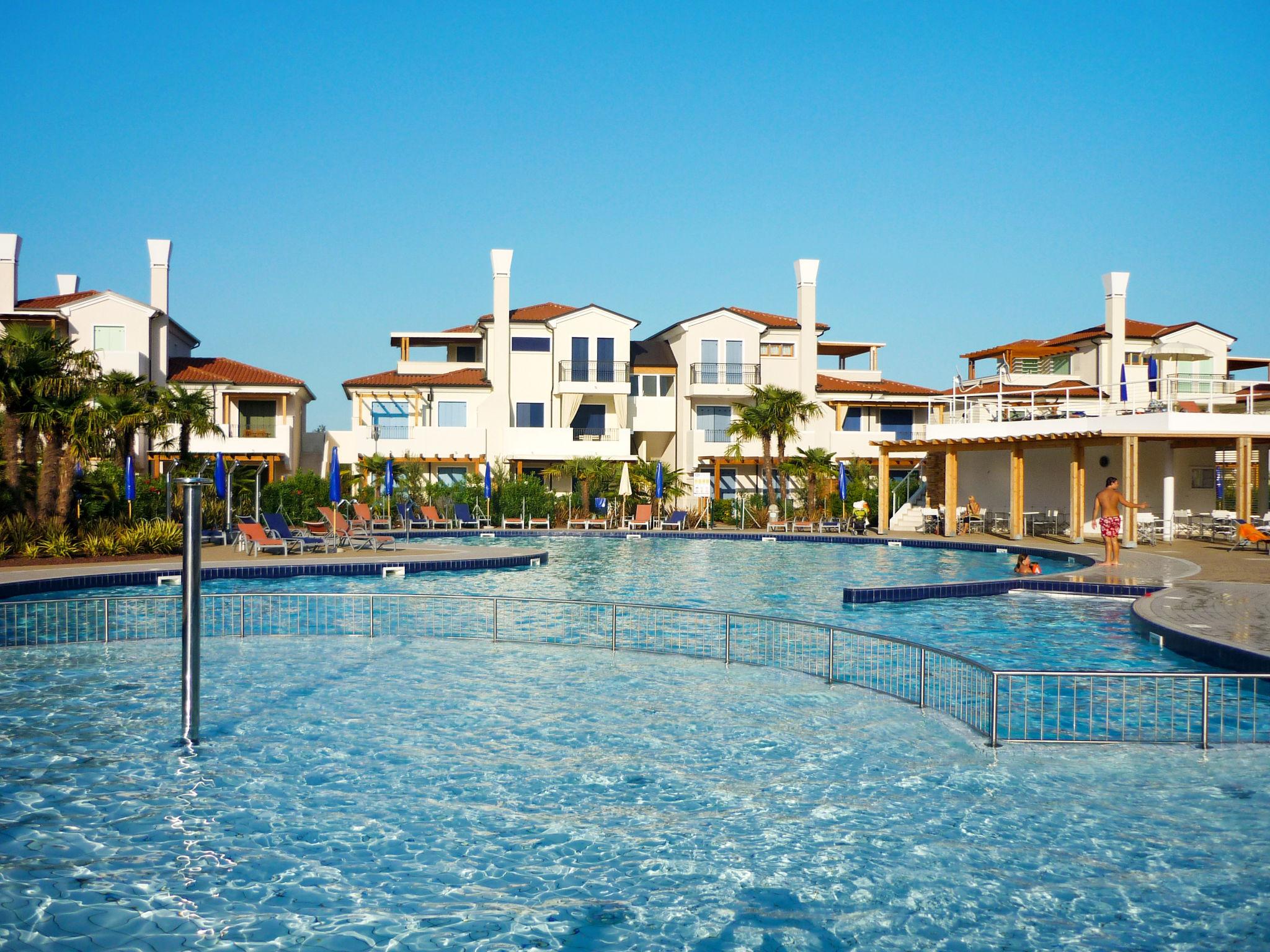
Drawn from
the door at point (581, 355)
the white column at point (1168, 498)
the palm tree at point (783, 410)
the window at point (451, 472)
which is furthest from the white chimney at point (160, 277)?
the white column at point (1168, 498)

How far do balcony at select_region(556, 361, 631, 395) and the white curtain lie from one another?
656 millimetres

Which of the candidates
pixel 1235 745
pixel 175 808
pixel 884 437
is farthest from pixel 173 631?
pixel 884 437

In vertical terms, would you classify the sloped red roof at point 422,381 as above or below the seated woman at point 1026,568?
above

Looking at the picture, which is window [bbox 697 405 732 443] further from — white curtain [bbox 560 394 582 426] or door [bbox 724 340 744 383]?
white curtain [bbox 560 394 582 426]

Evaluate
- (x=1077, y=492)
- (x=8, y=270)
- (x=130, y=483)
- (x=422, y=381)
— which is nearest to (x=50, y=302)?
(x=8, y=270)

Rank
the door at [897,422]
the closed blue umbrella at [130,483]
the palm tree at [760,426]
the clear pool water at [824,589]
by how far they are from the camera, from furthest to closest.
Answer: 1. the door at [897,422]
2. the palm tree at [760,426]
3. the closed blue umbrella at [130,483]
4. the clear pool water at [824,589]

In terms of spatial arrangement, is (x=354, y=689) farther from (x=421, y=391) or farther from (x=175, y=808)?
(x=421, y=391)

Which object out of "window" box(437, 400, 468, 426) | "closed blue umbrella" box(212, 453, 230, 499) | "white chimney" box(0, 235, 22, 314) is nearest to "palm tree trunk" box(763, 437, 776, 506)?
"window" box(437, 400, 468, 426)

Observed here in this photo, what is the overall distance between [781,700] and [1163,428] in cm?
1817

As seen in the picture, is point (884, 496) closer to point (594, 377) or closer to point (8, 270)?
point (594, 377)

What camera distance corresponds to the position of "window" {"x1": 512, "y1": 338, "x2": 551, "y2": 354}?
131 feet

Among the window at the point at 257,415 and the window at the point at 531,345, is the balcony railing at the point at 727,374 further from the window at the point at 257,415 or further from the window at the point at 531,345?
the window at the point at 257,415

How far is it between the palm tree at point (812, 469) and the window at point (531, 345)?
1067 cm

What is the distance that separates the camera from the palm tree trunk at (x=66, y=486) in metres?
20.3
